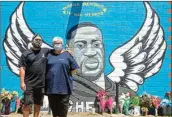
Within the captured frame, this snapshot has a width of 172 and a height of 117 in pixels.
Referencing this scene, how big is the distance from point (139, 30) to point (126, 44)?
52 centimetres

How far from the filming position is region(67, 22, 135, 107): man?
10594 millimetres

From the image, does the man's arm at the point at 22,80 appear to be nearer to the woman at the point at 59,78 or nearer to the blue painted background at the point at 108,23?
the woman at the point at 59,78

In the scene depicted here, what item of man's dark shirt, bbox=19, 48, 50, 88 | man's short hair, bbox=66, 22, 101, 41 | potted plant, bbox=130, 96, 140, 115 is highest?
man's short hair, bbox=66, 22, 101, 41

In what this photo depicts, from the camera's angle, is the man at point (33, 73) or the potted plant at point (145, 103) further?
the potted plant at point (145, 103)

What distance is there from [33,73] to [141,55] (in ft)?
14.9

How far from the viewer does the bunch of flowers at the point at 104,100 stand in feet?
34.0

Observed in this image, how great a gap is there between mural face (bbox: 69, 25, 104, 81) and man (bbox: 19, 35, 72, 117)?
149 inches

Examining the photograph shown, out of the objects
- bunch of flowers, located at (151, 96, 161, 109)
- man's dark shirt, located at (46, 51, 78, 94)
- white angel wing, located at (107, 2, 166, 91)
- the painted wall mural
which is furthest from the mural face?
man's dark shirt, located at (46, 51, 78, 94)

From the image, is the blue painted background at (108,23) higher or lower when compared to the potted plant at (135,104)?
higher

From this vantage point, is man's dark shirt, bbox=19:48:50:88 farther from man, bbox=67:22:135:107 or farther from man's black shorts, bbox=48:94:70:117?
man, bbox=67:22:135:107

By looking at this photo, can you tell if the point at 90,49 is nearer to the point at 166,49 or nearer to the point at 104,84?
the point at 104,84

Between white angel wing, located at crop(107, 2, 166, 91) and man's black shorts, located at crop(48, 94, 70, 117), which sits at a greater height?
white angel wing, located at crop(107, 2, 166, 91)

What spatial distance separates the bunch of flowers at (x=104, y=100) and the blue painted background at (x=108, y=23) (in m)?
0.60

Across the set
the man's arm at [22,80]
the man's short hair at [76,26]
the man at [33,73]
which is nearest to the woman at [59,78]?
the man at [33,73]
